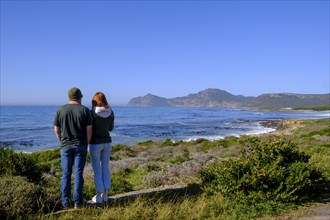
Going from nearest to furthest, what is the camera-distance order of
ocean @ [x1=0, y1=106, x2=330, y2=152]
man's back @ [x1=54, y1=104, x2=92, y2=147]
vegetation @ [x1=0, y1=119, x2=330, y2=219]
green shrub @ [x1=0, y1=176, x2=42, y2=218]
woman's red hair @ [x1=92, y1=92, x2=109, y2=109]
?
green shrub @ [x1=0, y1=176, x2=42, y2=218] < vegetation @ [x1=0, y1=119, x2=330, y2=219] < man's back @ [x1=54, y1=104, x2=92, y2=147] < woman's red hair @ [x1=92, y1=92, x2=109, y2=109] < ocean @ [x1=0, y1=106, x2=330, y2=152]

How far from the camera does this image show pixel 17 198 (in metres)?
5.77

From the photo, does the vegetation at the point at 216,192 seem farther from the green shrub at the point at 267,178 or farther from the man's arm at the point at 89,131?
the man's arm at the point at 89,131

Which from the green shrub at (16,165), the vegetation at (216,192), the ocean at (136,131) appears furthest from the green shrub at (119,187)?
the ocean at (136,131)

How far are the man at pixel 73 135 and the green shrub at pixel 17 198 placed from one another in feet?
1.63

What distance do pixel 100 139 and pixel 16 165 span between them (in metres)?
2.15

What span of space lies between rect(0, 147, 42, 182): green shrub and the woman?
1797 mm

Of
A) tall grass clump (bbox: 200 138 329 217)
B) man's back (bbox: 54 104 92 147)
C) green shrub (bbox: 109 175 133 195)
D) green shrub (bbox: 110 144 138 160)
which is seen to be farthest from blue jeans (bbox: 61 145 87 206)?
green shrub (bbox: 110 144 138 160)

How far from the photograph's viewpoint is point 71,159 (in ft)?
19.8

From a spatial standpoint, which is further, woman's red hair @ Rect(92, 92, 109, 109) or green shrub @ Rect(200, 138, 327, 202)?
green shrub @ Rect(200, 138, 327, 202)

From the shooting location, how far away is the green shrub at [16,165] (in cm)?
693

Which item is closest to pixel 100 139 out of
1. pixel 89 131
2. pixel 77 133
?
pixel 89 131

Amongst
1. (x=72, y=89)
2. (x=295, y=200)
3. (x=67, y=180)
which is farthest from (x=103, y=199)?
(x=295, y=200)

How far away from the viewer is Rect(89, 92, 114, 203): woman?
246 inches

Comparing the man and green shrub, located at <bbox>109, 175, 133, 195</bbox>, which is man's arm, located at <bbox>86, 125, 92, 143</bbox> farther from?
green shrub, located at <bbox>109, 175, 133, 195</bbox>
